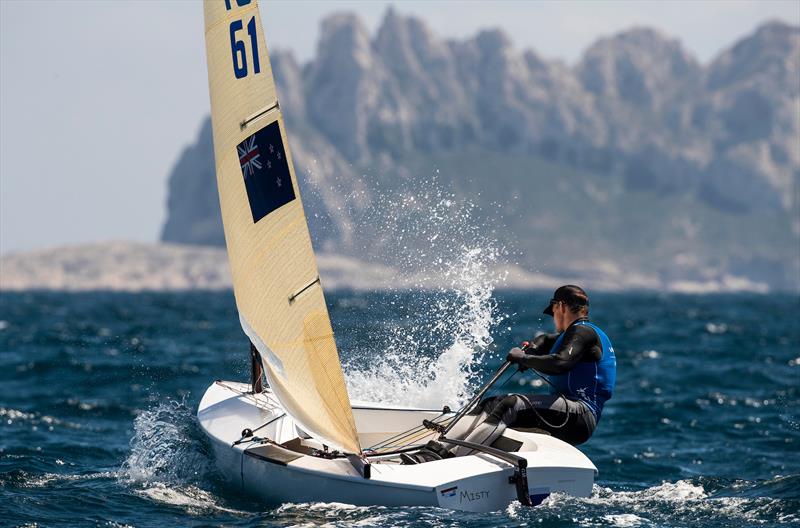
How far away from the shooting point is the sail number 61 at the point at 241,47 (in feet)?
29.8

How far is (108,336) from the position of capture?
32906 mm

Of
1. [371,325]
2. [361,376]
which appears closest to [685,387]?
[371,325]

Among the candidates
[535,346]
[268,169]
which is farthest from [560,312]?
[268,169]

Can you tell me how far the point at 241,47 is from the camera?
9125 millimetres

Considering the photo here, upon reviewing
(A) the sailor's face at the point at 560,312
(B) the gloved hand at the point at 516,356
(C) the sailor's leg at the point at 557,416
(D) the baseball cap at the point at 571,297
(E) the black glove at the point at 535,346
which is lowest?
(C) the sailor's leg at the point at 557,416

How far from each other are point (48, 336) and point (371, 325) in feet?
48.3

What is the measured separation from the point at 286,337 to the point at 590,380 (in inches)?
107

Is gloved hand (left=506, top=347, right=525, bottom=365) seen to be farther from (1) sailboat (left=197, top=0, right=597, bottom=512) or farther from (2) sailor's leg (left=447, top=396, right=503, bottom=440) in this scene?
(1) sailboat (left=197, top=0, right=597, bottom=512)

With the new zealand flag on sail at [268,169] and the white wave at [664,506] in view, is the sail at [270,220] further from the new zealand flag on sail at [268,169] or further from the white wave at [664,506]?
the white wave at [664,506]

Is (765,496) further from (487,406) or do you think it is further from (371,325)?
(371,325)

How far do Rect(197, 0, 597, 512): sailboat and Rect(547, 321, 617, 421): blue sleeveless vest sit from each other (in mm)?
497

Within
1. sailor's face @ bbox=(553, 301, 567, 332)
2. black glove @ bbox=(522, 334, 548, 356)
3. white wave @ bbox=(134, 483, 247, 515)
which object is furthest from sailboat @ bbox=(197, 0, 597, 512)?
sailor's face @ bbox=(553, 301, 567, 332)

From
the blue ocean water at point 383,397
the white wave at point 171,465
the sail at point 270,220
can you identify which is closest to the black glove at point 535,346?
the blue ocean water at point 383,397

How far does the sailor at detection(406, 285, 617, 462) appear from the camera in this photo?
922 cm
